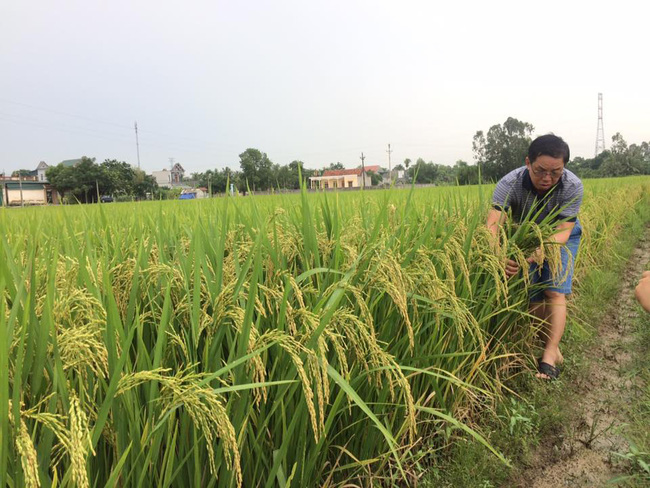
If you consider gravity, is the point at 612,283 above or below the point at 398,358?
below

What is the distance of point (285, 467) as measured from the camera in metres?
1.11

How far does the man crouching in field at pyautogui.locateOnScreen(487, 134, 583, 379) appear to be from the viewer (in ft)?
7.89

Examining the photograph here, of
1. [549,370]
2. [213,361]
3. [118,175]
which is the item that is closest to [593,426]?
[549,370]

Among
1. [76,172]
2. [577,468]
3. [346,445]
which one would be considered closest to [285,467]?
[346,445]

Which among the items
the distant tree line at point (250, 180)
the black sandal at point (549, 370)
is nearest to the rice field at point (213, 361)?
the distant tree line at point (250, 180)

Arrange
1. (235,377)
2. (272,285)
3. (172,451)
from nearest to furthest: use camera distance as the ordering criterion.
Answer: (172,451)
(235,377)
(272,285)

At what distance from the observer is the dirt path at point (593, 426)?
1705 millimetres

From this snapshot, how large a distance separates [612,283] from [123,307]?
4913mm

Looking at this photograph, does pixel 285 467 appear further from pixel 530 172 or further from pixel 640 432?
pixel 530 172

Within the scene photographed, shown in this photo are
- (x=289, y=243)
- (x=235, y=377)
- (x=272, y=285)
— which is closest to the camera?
(x=235, y=377)

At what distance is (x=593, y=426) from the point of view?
1.85 metres

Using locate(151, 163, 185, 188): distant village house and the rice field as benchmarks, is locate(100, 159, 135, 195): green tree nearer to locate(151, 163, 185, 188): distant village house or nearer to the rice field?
locate(151, 163, 185, 188): distant village house

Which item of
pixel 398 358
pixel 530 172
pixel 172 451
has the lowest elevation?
pixel 398 358

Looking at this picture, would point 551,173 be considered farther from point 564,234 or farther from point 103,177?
point 103,177
